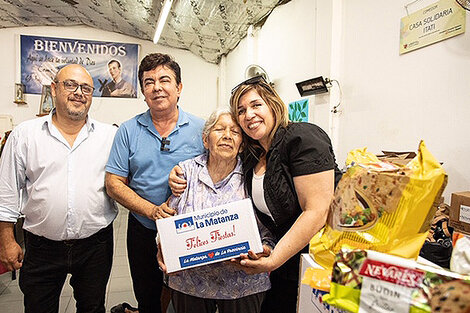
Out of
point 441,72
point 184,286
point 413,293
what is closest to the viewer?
point 413,293

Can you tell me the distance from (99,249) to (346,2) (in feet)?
9.22

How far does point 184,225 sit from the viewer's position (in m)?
1.21

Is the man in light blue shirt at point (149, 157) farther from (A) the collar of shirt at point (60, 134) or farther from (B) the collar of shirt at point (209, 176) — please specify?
(B) the collar of shirt at point (209, 176)

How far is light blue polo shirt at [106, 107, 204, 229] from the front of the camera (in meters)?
1.74

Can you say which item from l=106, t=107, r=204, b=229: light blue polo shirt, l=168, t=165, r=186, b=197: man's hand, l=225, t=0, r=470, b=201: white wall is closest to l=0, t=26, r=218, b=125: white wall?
l=225, t=0, r=470, b=201: white wall

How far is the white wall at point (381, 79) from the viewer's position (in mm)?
1794

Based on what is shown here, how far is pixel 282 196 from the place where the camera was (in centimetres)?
129

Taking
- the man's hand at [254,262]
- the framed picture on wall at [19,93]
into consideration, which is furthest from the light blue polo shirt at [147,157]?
the framed picture on wall at [19,93]

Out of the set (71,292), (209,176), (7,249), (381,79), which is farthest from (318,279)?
(71,292)

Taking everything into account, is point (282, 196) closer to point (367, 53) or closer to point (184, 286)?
point (184, 286)

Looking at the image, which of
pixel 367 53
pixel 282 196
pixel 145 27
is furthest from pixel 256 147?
pixel 145 27

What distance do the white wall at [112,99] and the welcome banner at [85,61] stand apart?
0.12 meters

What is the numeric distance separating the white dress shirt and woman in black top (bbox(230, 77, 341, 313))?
0.90m

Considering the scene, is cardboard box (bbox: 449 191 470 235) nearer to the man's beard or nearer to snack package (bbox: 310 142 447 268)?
snack package (bbox: 310 142 447 268)
